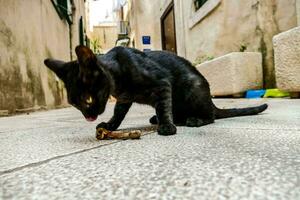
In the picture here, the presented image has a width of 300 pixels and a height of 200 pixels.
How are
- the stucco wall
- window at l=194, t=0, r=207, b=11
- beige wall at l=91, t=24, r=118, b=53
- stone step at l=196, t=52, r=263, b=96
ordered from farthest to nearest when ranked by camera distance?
beige wall at l=91, t=24, r=118, b=53, the stucco wall, window at l=194, t=0, r=207, b=11, stone step at l=196, t=52, r=263, b=96

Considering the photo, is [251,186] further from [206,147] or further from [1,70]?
[1,70]

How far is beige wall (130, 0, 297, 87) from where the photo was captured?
3.98 meters

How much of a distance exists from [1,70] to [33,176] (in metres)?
2.92

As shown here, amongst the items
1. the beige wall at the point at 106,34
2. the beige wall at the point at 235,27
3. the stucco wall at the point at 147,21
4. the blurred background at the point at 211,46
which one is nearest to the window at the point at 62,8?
the blurred background at the point at 211,46

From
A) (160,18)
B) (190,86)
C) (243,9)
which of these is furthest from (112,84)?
(160,18)

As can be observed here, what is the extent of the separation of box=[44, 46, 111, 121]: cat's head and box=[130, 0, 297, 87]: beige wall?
10.5 ft

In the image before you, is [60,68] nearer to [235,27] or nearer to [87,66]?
[87,66]

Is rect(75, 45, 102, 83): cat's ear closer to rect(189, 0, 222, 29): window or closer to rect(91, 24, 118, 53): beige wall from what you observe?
rect(189, 0, 222, 29): window

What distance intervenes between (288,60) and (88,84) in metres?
2.64

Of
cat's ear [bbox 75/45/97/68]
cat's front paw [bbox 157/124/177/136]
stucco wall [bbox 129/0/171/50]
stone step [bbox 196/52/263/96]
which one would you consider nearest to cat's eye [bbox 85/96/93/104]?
cat's ear [bbox 75/45/97/68]

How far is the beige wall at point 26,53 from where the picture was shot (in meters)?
3.33

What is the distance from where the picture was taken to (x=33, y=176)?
2.02 feet

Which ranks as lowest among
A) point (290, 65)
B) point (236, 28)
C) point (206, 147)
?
point (206, 147)

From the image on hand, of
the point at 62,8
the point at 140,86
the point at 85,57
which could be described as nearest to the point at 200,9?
the point at 62,8
